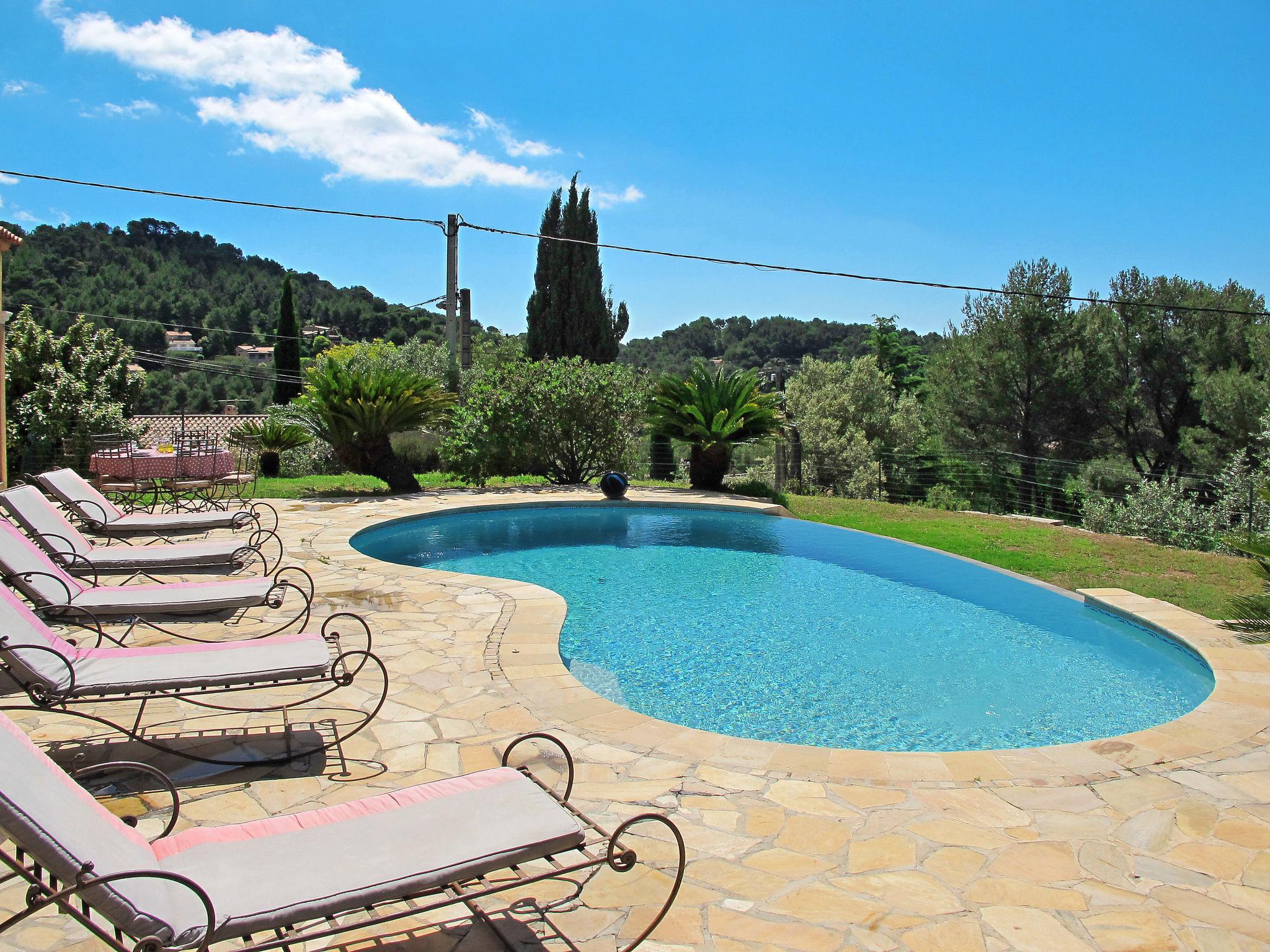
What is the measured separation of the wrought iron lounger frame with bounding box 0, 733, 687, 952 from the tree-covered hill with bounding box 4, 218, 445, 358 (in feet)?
115

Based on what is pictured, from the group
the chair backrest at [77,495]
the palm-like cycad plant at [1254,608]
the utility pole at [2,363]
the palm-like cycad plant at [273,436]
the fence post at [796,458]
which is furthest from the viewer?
the fence post at [796,458]

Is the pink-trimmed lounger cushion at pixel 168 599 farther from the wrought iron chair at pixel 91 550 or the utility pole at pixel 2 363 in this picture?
the utility pole at pixel 2 363

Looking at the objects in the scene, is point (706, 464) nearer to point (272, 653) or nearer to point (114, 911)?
point (272, 653)

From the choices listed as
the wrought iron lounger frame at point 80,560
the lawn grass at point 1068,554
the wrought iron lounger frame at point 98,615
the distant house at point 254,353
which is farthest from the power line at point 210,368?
the wrought iron lounger frame at point 98,615

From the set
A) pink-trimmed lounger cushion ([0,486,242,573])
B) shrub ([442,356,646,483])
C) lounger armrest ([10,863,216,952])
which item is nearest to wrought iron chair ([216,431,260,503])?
shrub ([442,356,646,483])

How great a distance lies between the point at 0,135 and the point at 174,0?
11.2 feet

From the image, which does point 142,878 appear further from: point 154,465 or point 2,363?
point 2,363

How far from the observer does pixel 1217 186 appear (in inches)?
740

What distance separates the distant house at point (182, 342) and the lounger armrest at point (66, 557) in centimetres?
3774

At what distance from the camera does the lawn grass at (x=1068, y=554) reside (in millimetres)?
7980

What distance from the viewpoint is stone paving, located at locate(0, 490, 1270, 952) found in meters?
2.54

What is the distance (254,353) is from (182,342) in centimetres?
332

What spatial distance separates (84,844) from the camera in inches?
76.3

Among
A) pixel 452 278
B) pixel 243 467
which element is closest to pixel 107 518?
pixel 243 467
